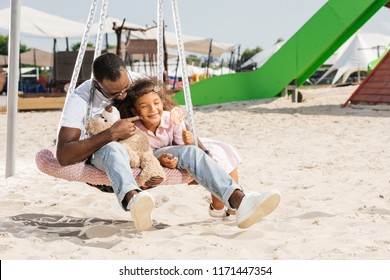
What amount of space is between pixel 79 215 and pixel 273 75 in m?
8.85

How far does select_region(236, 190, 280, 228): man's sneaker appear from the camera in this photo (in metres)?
2.97

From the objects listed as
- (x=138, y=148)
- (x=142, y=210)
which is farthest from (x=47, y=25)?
(x=142, y=210)

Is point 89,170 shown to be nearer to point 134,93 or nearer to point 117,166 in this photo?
point 117,166

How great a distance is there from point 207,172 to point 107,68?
2.25 ft

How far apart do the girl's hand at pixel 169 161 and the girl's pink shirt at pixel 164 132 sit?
205 mm

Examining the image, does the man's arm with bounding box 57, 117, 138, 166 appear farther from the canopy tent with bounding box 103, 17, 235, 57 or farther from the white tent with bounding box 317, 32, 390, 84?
the white tent with bounding box 317, 32, 390, 84

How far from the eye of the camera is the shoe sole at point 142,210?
9.39ft

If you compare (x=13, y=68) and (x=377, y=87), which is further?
(x=377, y=87)

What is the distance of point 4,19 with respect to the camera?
15.5 meters

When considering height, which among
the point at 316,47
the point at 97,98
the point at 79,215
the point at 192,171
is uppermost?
the point at 316,47

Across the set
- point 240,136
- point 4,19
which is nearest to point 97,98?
point 240,136

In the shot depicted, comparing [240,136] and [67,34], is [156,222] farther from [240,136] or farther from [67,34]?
[67,34]

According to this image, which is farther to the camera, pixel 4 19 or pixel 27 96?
pixel 4 19

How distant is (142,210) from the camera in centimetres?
289
